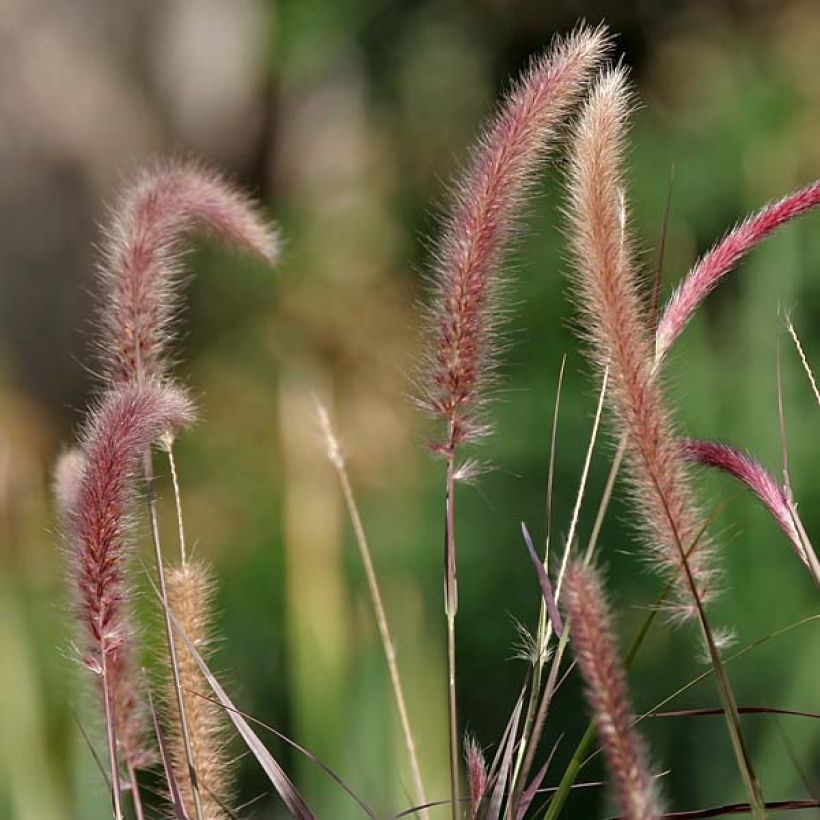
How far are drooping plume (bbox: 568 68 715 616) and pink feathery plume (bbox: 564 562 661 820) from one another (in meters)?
0.19

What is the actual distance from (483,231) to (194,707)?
313 millimetres

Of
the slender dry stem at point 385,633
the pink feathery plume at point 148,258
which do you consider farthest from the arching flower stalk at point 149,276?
the slender dry stem at point 385,633

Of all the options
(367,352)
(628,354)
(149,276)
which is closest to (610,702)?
(628,354)

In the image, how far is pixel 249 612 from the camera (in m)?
3.38

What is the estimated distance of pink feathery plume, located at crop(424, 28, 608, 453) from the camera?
0.84 metres

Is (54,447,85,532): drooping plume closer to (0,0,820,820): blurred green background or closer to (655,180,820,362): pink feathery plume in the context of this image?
(655,180,820,362): pink feathery plume

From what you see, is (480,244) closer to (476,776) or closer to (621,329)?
(621,329)

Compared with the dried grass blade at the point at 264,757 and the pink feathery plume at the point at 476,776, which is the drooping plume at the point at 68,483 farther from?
the pink feathery plume at the point at 476,776

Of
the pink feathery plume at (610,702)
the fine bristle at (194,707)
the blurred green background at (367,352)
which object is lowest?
the pink feathery plume at (610,702)

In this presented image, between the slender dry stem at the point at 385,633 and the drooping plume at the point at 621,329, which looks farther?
the slender dry stem at the point at 385,633

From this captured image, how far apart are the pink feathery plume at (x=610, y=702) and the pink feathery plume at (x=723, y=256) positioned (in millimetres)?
274

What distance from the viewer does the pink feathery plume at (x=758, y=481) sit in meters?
0.83

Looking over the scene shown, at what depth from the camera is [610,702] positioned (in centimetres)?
56

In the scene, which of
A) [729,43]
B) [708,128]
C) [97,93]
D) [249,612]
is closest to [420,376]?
[249,612]
